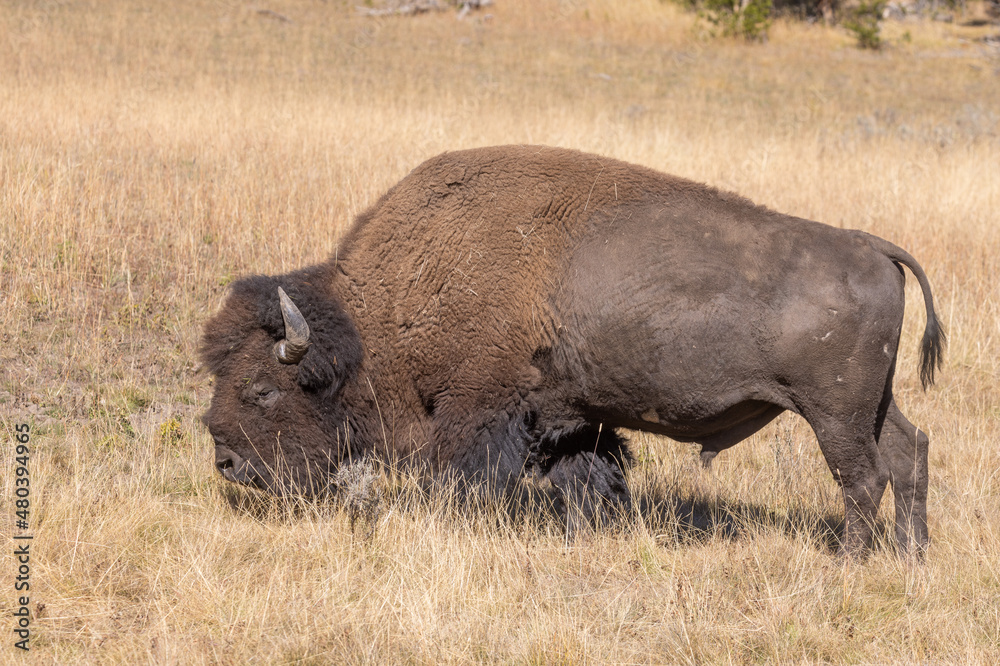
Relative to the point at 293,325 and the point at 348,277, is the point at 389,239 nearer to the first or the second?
the point at 348,277

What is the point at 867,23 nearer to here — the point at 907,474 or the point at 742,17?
the point at 742,17

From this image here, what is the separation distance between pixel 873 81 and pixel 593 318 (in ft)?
72.8

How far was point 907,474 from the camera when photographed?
4238 mm

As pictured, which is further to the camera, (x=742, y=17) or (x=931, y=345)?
(x=742, y=17)

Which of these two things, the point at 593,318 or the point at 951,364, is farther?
the point at 951,364

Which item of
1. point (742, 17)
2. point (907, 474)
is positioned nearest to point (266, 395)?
point (907, 474)

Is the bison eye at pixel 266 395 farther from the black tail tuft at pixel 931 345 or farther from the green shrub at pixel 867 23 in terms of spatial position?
the green shrub at pixel 867 23

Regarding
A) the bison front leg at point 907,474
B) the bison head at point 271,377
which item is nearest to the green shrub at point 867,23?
the bison front leg at point 907,474

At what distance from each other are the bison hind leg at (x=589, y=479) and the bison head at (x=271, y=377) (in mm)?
1276

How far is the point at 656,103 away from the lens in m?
17.8

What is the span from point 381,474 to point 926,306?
9.83 feet

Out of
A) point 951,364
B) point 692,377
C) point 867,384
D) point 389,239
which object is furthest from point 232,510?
point 951,364

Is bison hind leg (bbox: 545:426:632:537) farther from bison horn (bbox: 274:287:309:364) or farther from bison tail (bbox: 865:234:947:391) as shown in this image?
bison tail (bbox: 865:234:947:391)

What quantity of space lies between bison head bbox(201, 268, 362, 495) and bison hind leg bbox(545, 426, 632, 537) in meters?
1.28
